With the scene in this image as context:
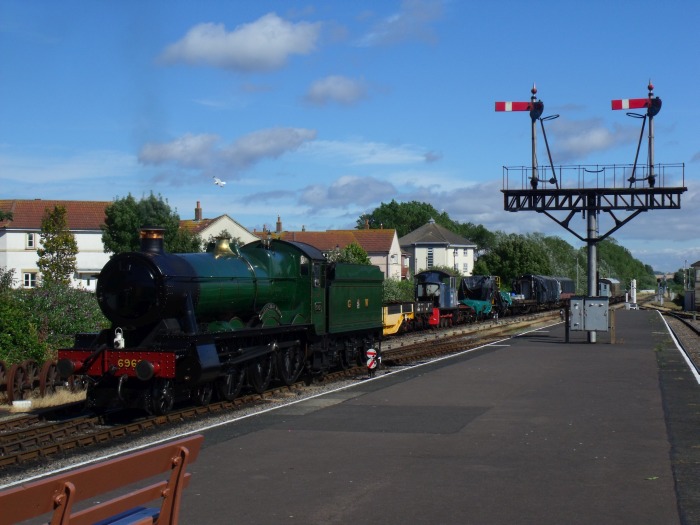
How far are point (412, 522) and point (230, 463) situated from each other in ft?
10.9

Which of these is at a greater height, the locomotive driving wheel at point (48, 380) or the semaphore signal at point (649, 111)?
the semaphore signal at point (649, 111)

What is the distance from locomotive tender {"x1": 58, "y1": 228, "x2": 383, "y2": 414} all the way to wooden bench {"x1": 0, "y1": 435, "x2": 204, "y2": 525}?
856cm

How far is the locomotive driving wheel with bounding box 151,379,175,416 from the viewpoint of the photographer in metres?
14.5

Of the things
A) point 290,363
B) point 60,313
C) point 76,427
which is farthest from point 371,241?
point 76,427

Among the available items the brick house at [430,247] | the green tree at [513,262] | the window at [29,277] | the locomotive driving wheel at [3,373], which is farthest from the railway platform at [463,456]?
the brick house at [430,247]

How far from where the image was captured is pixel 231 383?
54.9ft

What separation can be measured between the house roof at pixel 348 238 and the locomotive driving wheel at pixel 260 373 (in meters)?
69.7

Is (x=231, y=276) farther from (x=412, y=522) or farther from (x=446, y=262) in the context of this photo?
(x=446, y=262)

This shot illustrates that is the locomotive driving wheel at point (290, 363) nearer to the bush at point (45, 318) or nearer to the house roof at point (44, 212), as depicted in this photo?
the bush at point (45, 318)

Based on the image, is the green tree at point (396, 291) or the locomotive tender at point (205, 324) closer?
the locomotive tender at point (205, 324)

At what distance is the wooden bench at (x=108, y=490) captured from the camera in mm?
4379

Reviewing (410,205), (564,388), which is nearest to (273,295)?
(564,388)

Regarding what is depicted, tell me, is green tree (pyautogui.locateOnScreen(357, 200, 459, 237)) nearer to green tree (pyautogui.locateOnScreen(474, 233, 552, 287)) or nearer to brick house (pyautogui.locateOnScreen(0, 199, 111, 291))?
green tree (pyautogui.locateOnScreen(474, 233, 552, 287))

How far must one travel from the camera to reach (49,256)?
2301 inches
